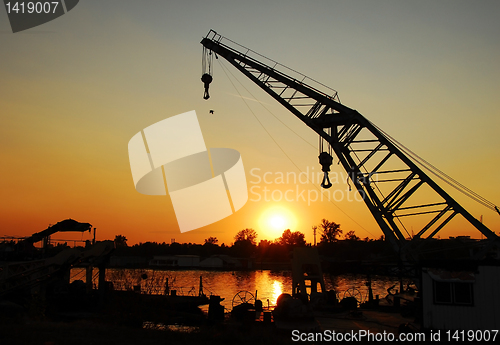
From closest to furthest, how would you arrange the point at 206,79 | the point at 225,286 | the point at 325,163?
1. the point at 325,163
2. the point at 206,79
3. the point at 225,286

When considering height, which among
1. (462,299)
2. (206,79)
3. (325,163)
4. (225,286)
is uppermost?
(206,79)

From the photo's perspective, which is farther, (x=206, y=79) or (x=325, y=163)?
(x=206, y=79)

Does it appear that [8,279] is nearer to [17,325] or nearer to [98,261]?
[98,261]

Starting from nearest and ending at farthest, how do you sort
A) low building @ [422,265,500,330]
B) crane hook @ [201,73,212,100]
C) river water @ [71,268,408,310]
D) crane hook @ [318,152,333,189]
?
low building @ [422,265,500,330]
crane hook @ [318,152,333,189]
crane hook @ [201,73,212,100]
river water @ [71,268,408,310]

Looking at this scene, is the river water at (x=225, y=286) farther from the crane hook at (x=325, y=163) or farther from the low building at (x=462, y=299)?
the low building at (x=462, y=299)

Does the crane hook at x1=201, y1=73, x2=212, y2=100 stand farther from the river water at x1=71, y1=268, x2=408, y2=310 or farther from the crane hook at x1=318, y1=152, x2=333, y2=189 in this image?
the river water at x1=71, y1=268, x2=408, y2=310

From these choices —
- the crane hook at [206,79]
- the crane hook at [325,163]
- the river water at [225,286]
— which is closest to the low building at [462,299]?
the crane hook at [325,163]

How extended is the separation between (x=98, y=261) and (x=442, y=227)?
28.1m

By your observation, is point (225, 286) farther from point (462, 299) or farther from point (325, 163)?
point (462, 299)

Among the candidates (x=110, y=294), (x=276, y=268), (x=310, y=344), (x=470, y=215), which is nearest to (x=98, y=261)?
(x=110, y=294)

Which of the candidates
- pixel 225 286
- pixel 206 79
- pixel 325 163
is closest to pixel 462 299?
pixel 325 163

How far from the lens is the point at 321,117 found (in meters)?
36.5

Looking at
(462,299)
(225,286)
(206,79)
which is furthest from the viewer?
(225,286)

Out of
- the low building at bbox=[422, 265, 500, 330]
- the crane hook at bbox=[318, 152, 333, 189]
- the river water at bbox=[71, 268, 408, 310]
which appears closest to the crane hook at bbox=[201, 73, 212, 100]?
the crane hook at bbox=[318, 152, 333, 189]
